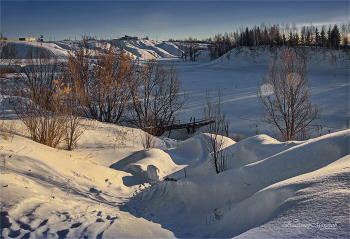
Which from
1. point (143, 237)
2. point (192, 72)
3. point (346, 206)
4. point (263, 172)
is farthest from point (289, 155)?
point (192, 72)

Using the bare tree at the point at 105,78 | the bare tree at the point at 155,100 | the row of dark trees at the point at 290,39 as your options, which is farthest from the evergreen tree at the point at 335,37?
the bare tree at the point at 105,78

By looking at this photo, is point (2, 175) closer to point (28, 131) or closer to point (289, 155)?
point (28, 131)

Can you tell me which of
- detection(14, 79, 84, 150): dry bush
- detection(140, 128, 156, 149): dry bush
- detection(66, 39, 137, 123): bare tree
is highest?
detection(66, 39, 137, 123): bare tree

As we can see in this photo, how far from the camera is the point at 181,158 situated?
9.54m

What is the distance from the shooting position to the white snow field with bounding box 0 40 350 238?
3262 mm

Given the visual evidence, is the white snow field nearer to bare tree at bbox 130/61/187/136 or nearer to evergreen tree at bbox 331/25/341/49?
bare tree at bbox 130/61/187/136

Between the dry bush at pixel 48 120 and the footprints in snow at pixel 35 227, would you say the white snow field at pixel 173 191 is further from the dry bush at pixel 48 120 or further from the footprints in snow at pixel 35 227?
the dry bush at pixel 48 120

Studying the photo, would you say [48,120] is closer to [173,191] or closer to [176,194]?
[173,191]

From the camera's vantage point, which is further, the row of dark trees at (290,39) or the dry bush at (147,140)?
the row of dark trees at (290,39)

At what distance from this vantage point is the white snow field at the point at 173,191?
3.26 m

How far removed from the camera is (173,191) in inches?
252

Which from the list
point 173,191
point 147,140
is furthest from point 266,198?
point 147,140

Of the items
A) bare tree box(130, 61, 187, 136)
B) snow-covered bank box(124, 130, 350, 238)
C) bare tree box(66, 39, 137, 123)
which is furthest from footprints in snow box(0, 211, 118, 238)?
bare tree box(130, 61, 187, 136)

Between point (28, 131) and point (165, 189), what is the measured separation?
16.1 feet
